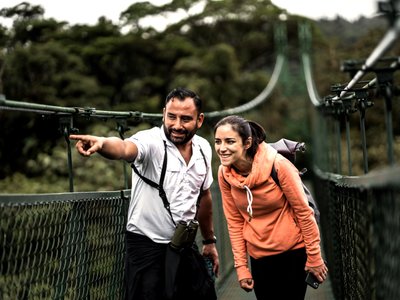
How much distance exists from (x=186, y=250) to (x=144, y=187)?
0.86ft

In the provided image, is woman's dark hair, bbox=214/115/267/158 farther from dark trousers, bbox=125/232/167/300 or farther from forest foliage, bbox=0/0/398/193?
forest foliage, bbox=0/0/398/193

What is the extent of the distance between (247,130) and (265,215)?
12.9 inches

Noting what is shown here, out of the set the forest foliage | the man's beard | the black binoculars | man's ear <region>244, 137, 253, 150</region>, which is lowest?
the black binoculars

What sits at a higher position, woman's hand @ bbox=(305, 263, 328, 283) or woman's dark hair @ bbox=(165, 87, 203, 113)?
A: woman's dark hair @ bbox=(165, 87, 203, 113)

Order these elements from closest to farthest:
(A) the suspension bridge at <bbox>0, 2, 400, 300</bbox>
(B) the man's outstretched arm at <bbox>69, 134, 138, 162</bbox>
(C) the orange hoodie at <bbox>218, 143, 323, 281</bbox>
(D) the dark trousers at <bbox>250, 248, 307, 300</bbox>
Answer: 1. (A) the suspension bridge at <bbox>0, 2, 400, 300</bbox>
2. (B) the man's outstretched arm at <bbox>69, 134, 138, 162</bbox>
3. (C) the orange hoodie at <bbox>218, 143, 323, 281</bbox>
4. (D) the dark trousers at <bbox>250, 248, 307, 300</bbox>

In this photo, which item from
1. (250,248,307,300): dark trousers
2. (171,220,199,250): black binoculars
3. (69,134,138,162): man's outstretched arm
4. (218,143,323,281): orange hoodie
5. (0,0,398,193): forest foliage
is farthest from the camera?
(0,0,398,193): forest foliage

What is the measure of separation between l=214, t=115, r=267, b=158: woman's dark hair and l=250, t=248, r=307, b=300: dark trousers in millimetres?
399

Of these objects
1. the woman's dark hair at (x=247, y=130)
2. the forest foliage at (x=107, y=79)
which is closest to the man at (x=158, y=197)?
the woman's dark hair at (x=247, y=130)

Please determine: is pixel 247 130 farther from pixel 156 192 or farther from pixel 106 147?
pixel 106 147

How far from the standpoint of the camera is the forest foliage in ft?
47.8

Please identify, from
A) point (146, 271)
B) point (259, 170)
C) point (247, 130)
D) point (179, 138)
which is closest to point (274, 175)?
point (259, 170)

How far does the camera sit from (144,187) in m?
3.46

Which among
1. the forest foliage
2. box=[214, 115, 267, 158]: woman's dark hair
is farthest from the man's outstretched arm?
the forest foliage

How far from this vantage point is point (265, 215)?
11.9ft
